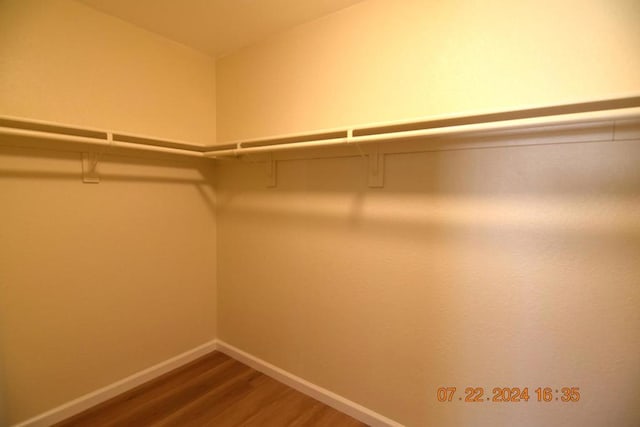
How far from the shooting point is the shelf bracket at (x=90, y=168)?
64.7 inches

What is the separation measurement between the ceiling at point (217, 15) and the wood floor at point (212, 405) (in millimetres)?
2375

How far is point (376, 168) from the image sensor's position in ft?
5.05

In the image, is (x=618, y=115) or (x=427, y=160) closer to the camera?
(x=618, y=115)

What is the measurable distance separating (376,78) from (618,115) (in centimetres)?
99

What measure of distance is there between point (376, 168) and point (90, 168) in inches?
65.2

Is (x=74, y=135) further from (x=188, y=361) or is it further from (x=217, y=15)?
(x=188, y=361)

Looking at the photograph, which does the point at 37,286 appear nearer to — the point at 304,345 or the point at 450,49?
the point at 304,345

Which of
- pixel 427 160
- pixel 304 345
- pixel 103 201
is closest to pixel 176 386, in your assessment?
pixel 304 345

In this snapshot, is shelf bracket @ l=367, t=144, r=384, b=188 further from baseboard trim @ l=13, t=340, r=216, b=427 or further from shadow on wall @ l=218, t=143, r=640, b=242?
baseboard trim @ l=13, t=340, r=216, b=427

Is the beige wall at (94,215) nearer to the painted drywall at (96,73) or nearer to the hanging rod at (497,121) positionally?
the painted drywall at (96,73)

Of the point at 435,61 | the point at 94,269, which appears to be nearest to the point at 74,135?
the point at 94,269

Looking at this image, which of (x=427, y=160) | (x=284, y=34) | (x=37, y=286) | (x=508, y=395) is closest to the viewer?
(x=508, y=395)

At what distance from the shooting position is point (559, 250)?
1.14 metres
